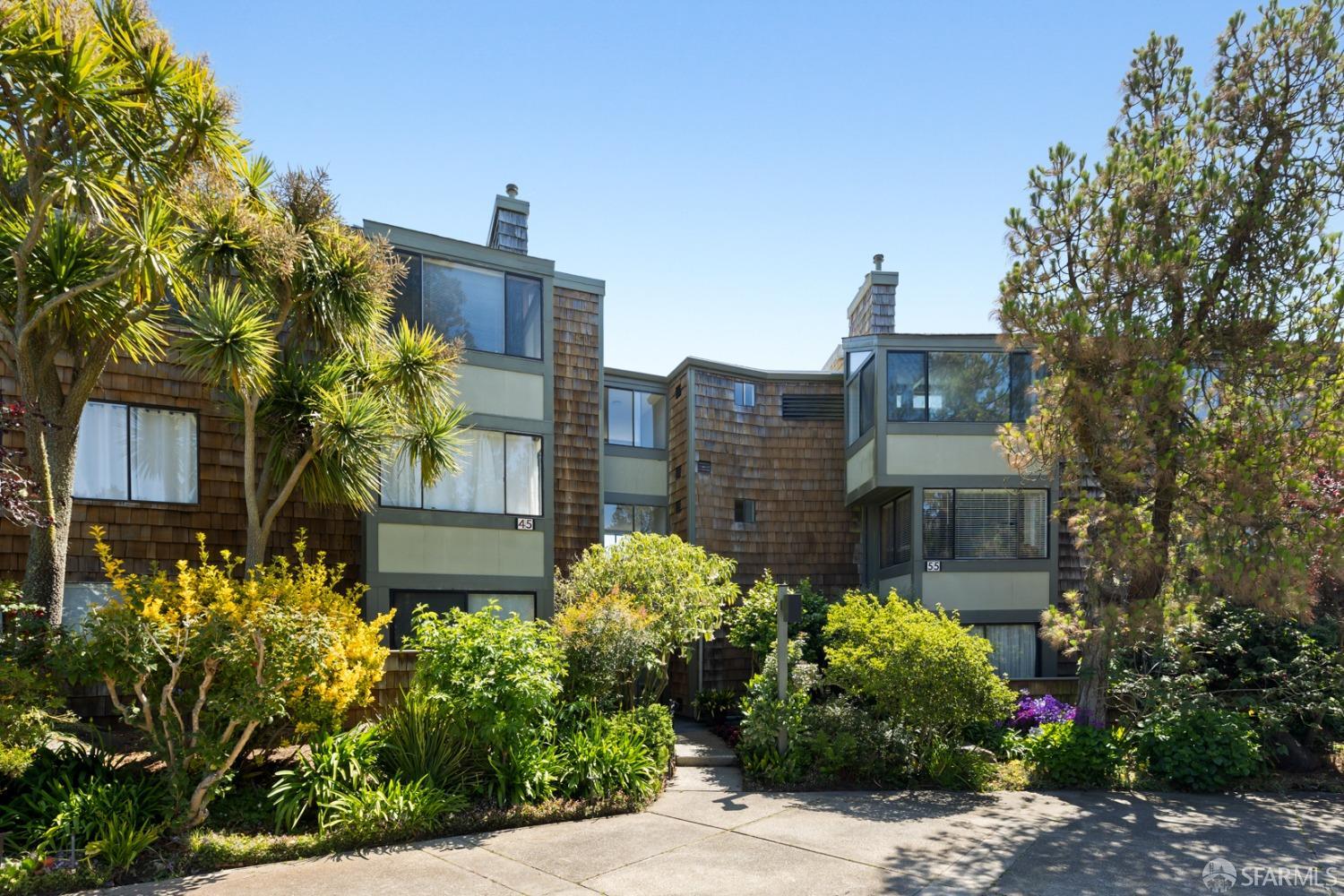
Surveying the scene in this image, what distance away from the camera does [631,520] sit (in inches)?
693

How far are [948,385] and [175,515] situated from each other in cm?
1200

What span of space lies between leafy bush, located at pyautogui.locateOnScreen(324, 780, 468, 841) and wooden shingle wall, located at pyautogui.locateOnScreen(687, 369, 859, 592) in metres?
9.06

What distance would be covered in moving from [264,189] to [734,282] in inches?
303

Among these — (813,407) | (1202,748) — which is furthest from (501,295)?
(1202,748)

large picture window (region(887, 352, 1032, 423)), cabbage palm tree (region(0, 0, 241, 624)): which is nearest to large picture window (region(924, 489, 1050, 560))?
large picture window (region(887, 352, 1032, 423))

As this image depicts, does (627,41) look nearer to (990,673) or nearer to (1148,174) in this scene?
(1148,174)

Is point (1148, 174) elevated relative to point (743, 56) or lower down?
lower down

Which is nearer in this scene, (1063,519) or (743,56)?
(743,56)

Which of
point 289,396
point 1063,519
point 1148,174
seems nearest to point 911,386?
point 1063,519

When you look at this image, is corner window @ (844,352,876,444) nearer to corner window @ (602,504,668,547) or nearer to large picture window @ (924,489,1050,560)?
large picture window @ (924,489,1050,560)

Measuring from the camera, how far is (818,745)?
1055 cm

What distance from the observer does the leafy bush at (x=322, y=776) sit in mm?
7827

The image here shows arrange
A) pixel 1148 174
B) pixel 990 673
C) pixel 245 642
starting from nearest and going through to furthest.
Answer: pixel 245 642
pixel 1148 174
pixel 990 673

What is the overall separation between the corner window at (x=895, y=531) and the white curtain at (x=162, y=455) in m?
11.0
